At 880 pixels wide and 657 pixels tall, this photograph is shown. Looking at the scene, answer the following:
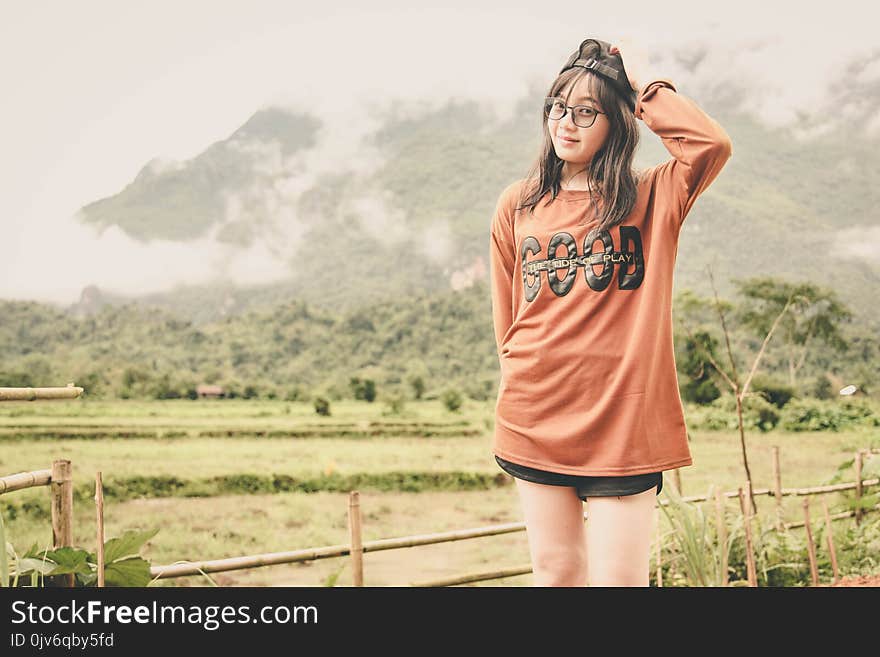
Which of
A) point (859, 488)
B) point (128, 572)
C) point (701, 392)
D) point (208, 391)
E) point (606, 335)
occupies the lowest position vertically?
point (859, 488)

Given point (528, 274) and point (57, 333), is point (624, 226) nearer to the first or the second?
point (528, 274)

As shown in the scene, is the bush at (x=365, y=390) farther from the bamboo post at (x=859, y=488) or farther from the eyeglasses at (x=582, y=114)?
the eyeglasses at (x=582, y=114)

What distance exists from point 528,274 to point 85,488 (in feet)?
29.0

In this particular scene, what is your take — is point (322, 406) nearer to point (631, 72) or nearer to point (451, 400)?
point (451, 400)

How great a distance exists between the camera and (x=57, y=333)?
11602 mm

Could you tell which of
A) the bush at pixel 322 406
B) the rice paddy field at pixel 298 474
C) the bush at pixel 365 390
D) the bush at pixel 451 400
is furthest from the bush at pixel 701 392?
the bush at pixel 322 406

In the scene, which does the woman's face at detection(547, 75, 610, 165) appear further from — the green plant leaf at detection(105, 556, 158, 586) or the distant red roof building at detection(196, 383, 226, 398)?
the distant red roof building at detection(196, 383, 226, 398)

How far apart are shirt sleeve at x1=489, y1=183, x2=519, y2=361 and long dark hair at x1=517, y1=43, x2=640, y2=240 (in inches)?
1.6

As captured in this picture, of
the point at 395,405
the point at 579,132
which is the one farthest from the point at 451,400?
the point at 579,132

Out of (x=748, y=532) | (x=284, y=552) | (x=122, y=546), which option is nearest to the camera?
(x=122, y=546)

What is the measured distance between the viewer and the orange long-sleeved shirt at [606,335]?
1.71 meters

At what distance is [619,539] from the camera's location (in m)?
1.69

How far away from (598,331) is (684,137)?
0.44m
